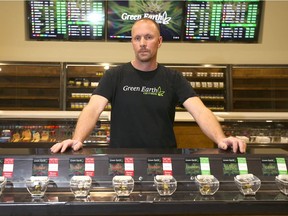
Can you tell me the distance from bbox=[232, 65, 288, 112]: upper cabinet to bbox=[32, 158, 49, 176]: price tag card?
14.7 feet

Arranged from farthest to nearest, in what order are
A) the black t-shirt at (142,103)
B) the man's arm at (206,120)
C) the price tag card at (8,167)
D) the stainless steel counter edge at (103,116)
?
the stainless steel counter edge at (103,116), the black t-shirt at (142,103), the man's arm at (206,120), the price tag card at (8,167)

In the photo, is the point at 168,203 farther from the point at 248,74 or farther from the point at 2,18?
the point at 2,18

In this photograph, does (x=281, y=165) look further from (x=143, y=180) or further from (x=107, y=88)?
(x=107, y=88)

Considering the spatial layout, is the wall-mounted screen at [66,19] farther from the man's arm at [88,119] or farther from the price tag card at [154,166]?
the price tag card at [154,166]

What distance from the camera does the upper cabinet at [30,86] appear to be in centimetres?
561

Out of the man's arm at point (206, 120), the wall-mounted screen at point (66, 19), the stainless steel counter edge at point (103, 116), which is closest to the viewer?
the man's arm at point (206, 120)

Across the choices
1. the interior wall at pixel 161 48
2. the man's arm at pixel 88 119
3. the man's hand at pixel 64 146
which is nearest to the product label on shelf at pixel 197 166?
the man's hand at pixel 64 146

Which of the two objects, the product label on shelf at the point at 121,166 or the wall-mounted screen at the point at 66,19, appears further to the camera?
the wall-mounted screen at the point at 66,19

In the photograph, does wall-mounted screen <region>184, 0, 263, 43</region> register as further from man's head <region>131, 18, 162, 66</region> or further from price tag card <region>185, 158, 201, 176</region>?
price tag card <region>185, 158, 201, 176</region>

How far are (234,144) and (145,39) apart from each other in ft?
2.81

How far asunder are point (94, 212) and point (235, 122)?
127 inches

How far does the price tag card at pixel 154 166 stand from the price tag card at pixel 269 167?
487 mm

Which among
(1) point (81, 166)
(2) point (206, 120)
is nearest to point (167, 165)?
(1) point (81, 166)

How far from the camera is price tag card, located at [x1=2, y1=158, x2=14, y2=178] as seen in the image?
5.42ft
